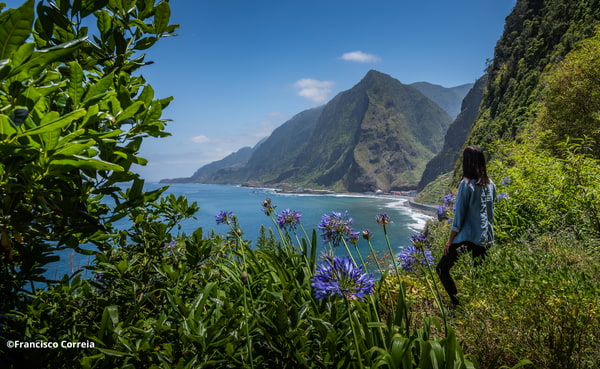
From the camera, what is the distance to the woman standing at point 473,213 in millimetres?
3539

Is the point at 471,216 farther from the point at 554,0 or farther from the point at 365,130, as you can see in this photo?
the point at 365,130

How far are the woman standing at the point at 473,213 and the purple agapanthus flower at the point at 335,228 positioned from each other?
69.7 inches

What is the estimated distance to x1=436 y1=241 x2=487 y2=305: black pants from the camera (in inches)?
132

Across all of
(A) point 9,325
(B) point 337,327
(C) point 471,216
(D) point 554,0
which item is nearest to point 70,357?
(A) point 9,325

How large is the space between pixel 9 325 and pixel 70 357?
37 centimetres

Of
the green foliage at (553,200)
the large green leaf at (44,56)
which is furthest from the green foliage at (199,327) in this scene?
the green foliage at (553,200)

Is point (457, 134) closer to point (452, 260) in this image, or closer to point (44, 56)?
point (452, 260)

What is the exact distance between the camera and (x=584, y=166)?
4.61m

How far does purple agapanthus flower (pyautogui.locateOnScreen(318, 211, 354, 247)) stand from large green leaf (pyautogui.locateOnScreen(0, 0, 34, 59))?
2.17m

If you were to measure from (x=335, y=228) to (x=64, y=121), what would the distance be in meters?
2.16

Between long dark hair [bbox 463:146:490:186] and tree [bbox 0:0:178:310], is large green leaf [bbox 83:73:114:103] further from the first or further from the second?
long dark hair [bbox 463:146:490:186]

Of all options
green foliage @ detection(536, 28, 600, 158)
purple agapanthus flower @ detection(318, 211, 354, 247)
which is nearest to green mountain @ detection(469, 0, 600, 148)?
green foliage @ detection(536, 28, 600, 158)

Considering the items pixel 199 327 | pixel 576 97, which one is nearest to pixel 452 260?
pixel 199 327

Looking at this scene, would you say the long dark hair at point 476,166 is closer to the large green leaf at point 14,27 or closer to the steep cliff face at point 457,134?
the large green leaf at point 14,27
